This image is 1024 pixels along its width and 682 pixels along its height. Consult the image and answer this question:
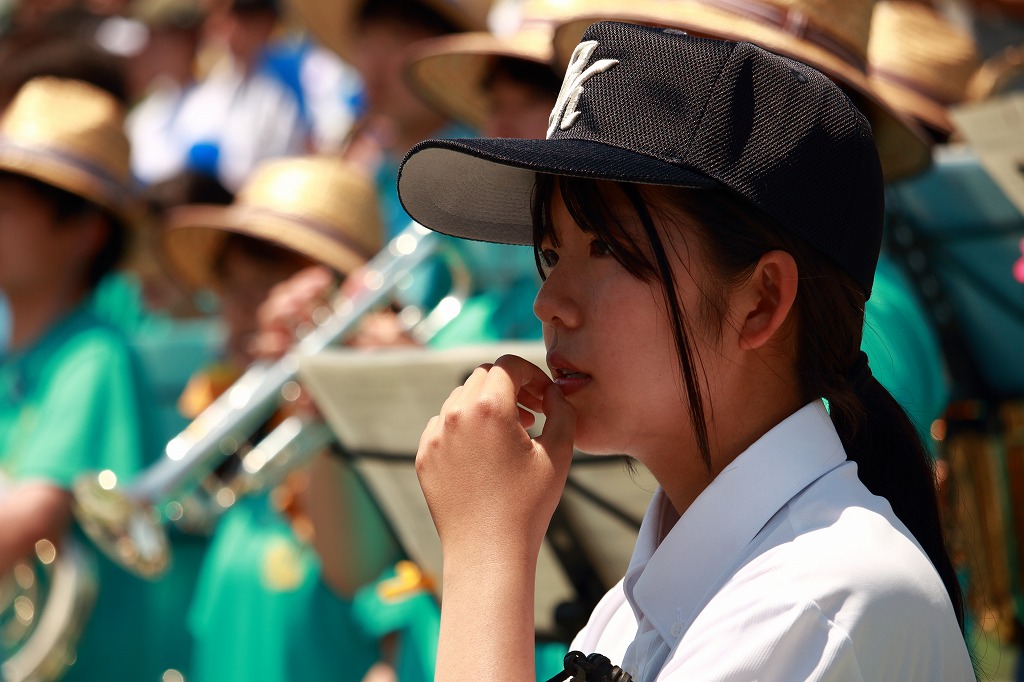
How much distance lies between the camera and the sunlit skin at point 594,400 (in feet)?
4.32

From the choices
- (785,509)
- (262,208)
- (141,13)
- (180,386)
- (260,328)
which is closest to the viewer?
(785,509)

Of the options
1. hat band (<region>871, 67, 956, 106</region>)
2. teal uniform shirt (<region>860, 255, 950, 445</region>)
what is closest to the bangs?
teal uniform shirt (<region>860, 255, 950, 445</region>)

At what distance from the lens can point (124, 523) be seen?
128 inches

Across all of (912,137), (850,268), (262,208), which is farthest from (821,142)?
(262,208)

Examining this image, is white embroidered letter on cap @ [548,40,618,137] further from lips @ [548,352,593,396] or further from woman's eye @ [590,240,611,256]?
lips @ [548,352,593,396]

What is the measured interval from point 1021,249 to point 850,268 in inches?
48.1

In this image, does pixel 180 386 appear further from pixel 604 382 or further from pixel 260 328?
pixel 604 382

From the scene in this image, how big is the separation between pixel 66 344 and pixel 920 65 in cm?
243

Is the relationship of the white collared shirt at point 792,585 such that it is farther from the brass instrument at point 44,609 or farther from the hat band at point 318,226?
the hat band at point 318,226

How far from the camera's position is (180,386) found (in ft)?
14.9

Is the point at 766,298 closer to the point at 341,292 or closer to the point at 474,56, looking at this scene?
the point at 474,56

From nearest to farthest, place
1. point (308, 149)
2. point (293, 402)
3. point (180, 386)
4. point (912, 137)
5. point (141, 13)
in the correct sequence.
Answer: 1. point (912, 137)
2. point (293, 402)
3. point (180, 386)
4. point (308, 149)
5. point (141, 13)

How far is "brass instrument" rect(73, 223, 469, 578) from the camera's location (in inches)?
129

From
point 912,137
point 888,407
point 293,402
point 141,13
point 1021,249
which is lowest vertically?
point 141,13
